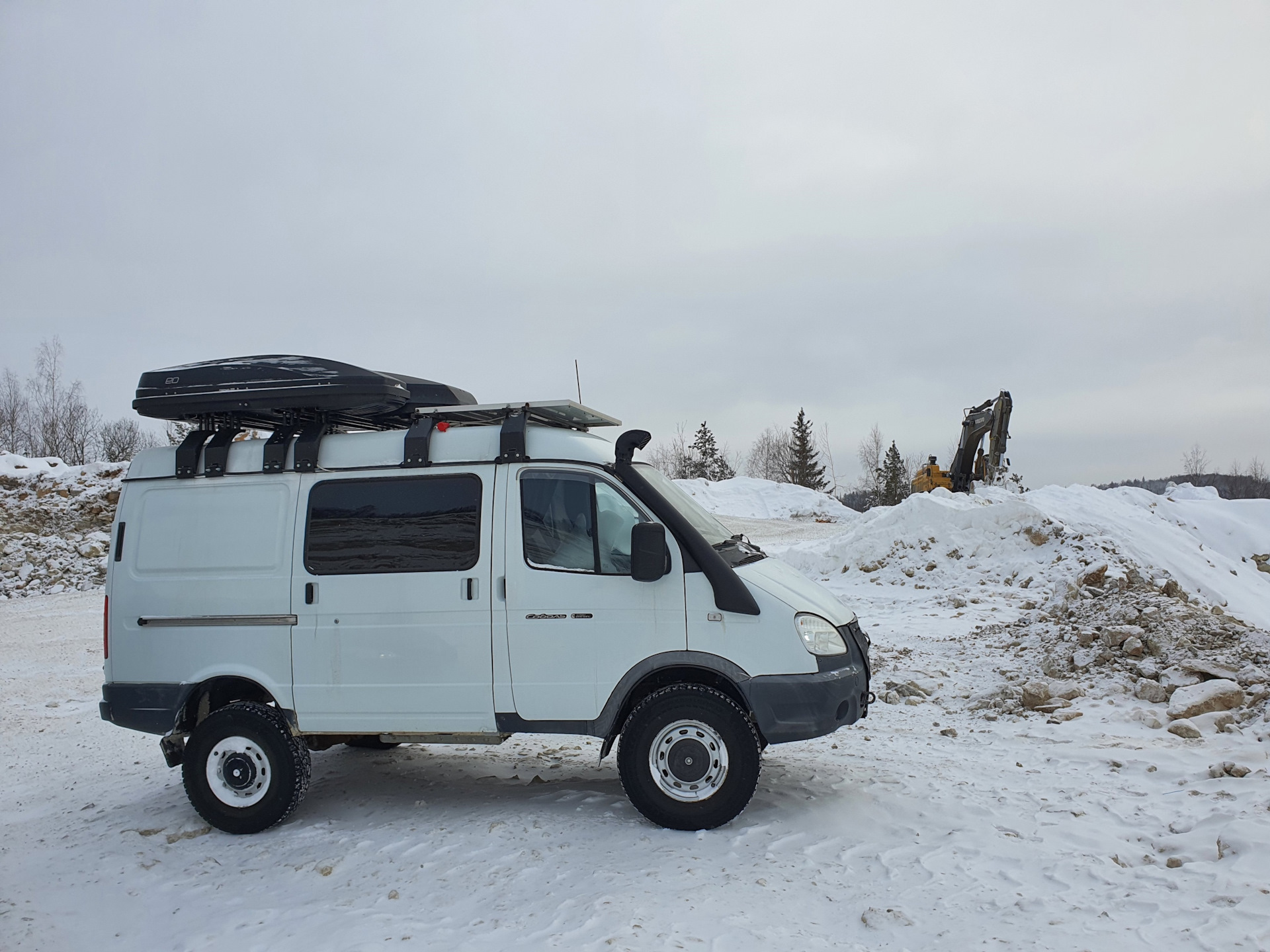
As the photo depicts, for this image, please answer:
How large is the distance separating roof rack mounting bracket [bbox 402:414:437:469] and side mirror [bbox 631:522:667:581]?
1.56 metres

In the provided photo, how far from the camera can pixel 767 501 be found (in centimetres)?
5247

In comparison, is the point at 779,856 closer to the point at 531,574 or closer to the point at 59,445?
the point at 531,574

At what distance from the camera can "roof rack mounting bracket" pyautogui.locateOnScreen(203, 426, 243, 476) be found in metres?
5.99

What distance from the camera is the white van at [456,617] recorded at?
206 inches

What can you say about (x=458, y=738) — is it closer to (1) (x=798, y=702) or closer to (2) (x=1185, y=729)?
(1) (x=798, y=702)

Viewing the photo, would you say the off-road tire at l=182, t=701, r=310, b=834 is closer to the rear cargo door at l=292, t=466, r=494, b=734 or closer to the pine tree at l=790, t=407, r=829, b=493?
the rear cargo door at l=292, t=466, r=494, b=734

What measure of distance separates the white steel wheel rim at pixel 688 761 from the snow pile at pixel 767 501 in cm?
4184

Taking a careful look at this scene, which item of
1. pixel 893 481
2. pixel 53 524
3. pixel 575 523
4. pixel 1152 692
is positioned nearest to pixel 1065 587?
pixel 1152 692

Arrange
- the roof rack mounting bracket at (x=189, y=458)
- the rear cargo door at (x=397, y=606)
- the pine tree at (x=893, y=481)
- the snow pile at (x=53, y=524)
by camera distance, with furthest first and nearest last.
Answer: the pine tree at (x=893, y=481) < the snow pile at (x=53, y=524) < the roof rack mounting bracket at (x=189, y=458) < the rear cargo door at (x=397, y=606)

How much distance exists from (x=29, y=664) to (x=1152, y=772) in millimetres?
13718

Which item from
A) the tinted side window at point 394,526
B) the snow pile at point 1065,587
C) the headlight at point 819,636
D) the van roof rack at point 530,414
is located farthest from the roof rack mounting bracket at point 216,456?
the snow pile at point 1065,587

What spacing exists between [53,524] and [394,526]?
22.9 meters

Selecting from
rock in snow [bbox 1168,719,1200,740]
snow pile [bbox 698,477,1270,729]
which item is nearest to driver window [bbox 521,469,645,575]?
snow pile [bbox 698,477,1270,729]

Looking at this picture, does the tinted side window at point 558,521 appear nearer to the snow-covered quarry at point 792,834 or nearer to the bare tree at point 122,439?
the snow-covered quarry at point 792,834
